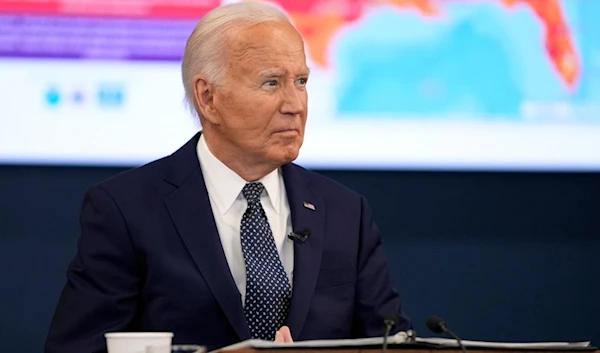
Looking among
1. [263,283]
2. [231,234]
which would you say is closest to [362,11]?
[231,234]

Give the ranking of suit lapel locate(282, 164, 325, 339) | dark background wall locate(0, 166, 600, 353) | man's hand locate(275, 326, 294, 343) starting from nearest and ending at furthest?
1. man's hand locate(275, 326, 294, 343)
2. suit lapel locate(282, 164, 325, 339)
3. dark background wall locate(0, 166, 600, 353)

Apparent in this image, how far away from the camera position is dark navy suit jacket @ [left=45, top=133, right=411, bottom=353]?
271 cm

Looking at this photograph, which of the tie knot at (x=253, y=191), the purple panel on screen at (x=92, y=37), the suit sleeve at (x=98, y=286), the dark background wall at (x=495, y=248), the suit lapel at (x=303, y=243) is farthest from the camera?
the dark background wall at (x=495, y=248)

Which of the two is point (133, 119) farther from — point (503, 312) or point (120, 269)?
point (503, 312)

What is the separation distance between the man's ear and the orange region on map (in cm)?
111

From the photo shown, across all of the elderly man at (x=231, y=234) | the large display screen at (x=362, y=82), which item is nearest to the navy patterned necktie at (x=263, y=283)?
the elderly man at (x=231, y=234)

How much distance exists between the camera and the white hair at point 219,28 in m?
2.88

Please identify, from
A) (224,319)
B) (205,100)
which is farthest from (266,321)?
(205,100)

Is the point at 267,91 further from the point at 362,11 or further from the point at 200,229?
the point at 362,11

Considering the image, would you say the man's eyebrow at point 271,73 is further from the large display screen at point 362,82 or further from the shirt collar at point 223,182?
the large display screen at point 362,82

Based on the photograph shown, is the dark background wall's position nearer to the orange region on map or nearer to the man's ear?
the orange region on map

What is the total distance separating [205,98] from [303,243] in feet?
Result: 1.60

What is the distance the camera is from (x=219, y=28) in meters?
2.88

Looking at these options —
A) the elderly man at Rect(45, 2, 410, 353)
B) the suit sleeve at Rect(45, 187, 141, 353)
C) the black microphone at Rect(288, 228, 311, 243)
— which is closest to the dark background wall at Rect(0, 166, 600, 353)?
the elderly man at Rect(45, 2, 410, 353)
